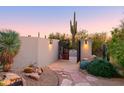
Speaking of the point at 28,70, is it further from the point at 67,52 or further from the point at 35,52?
the point at 67,52

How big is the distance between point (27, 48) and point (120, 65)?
2172mm

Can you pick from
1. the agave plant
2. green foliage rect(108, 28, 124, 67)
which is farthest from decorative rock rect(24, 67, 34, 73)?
green foliage rect(108, 28, 124, 67)

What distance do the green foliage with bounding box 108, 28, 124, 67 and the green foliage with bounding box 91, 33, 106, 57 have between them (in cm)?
19

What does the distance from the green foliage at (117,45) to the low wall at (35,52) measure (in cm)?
129

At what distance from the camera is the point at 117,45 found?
8.94m

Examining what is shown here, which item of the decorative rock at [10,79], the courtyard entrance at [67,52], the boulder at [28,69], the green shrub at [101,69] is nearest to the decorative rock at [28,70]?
the boulder at [28,69]

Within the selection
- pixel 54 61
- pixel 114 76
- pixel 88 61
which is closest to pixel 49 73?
pixel 54 61

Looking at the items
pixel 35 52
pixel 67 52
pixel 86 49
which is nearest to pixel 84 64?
pixel 86 49

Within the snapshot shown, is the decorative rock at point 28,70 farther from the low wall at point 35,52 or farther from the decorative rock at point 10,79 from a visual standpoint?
the decorative rock at point 10,79

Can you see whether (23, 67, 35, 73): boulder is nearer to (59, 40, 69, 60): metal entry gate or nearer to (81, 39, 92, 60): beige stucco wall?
(59, 40, 69, 60): metal entry gate

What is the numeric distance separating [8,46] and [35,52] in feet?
2.13

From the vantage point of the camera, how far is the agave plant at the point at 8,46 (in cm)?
887
